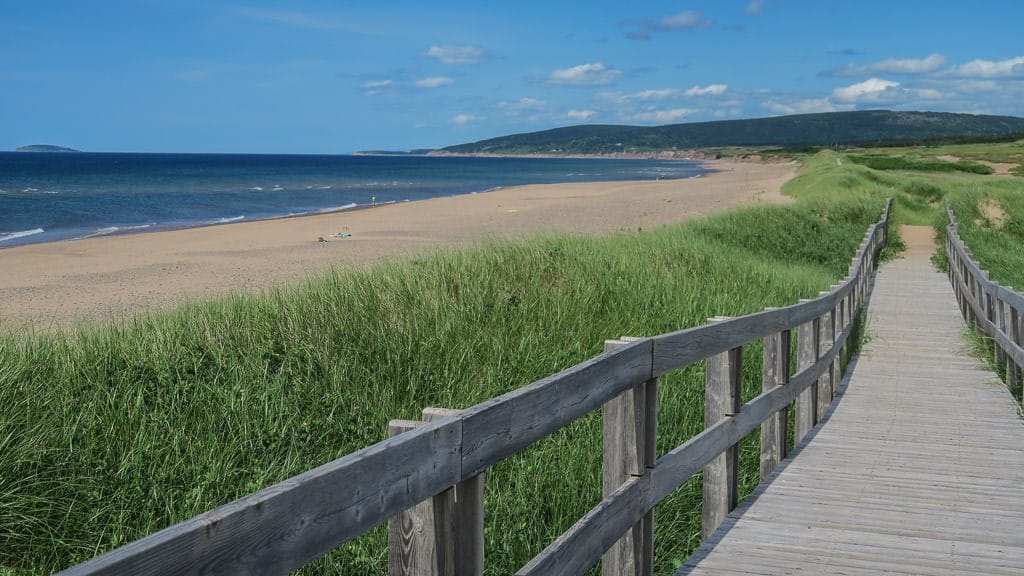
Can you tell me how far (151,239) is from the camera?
3059 centimetres

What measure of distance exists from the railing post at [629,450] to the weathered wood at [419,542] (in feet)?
4.50

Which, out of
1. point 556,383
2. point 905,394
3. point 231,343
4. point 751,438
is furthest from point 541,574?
point 905,394

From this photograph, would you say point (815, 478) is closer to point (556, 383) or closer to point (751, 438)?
point (751, 438)

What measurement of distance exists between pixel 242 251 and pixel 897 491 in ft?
73.6

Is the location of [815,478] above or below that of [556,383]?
below

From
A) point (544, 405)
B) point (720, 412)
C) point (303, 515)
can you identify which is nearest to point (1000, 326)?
point (720, 412)

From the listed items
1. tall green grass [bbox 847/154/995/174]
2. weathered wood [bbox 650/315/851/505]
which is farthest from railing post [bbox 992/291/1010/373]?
tall green grass [bbox 847/154/995/174]

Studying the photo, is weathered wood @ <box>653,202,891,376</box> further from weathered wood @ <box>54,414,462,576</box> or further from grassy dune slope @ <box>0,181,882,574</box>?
weathered wood @ <box>54,414,462,576</box>

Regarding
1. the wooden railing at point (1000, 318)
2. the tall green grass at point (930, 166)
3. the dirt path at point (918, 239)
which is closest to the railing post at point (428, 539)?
the wooden railing at point (1000, 318)

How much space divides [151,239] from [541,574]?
30.0 meters

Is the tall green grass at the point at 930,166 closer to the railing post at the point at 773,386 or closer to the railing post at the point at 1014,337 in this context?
the railing post at the point at 1014,337

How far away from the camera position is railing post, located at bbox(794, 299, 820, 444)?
7070mm

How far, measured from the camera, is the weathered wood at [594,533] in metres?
3.10

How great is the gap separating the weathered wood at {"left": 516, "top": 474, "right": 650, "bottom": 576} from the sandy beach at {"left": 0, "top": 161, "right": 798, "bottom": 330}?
588cm
